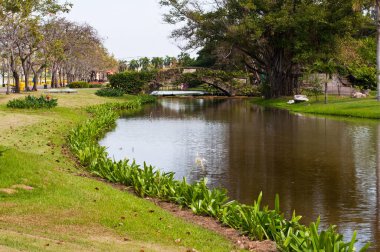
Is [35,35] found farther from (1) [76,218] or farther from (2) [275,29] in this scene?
(1) [76,218]

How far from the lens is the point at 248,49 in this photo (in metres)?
58.4

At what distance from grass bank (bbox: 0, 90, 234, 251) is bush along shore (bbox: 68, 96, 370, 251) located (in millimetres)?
593

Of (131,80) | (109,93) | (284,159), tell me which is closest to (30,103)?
(284,159)

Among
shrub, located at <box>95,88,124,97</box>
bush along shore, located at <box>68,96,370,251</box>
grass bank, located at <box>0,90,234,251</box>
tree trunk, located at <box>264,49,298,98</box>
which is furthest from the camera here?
shrub, located at <box>95,88,124,97</box>

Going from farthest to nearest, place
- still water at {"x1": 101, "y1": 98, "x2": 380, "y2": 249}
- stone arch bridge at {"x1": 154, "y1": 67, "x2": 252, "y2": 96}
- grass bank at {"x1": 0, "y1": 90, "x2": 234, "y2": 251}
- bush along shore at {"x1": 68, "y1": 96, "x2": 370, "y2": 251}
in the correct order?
1. stone arch bridge at {"x1": 154, "y1": 67, "x2": 252, "y2": 96}
2. still water at {"x1": 101, "y1": 98, "x2": 380, "y2": 249}
3. bush along shore at {"x1": 68, "y1": 96, "x2": 370, "y2": 251}
4. grass bank at {"x1": 0, "y1": 90, "x2": 234, "y2": 251}

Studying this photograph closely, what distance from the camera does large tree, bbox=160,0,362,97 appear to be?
50219 mm

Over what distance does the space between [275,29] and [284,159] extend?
111 ft

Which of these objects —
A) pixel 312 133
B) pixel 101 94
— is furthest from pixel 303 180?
pixel 101 94

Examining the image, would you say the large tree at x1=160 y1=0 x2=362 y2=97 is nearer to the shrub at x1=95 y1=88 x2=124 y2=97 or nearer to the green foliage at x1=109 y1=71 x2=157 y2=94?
the shrub at x1=95 y1=88 x2=124 y2=97

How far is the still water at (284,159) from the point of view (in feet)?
42.3

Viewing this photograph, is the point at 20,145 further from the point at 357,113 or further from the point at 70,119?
the point at 357,113

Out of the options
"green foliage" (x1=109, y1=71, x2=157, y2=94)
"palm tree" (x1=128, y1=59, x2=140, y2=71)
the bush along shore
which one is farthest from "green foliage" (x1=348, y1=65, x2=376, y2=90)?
"palm tree" (x1=128, y1=59, x2=140, y2=71)

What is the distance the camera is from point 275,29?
2037 inches

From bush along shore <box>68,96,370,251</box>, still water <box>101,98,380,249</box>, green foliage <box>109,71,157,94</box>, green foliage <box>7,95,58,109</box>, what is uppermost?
green foliage <box>109,71,157,94</box>
